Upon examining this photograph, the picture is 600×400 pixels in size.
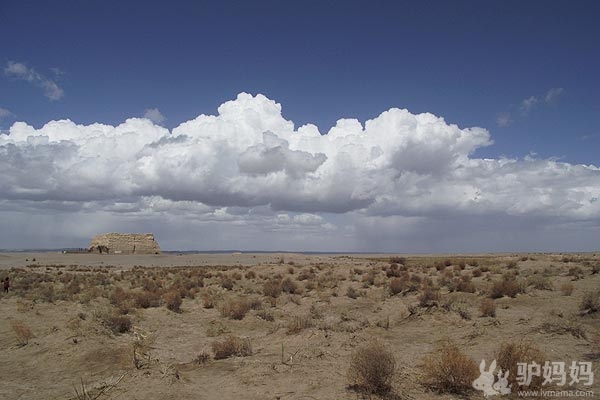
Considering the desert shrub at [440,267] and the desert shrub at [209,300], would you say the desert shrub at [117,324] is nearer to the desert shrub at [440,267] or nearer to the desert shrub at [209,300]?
the desert shrub at [209,300]

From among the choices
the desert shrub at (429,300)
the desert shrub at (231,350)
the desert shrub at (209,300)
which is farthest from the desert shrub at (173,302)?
the desert shrub at (429,300)

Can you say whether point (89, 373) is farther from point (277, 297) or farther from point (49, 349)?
point (277, 297)

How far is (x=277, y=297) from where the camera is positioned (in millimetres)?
27172

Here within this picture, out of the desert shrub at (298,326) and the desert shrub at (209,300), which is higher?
the desert shrub at (298,326)

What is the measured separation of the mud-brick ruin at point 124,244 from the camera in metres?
114

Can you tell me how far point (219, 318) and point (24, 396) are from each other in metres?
10.9

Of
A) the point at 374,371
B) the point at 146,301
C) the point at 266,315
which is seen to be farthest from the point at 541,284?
the point at 146,301

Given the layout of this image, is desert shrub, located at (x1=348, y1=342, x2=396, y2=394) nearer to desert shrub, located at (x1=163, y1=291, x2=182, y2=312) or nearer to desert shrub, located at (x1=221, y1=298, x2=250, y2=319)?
desert shrub, located at (x1=221, y1=298, x2=250, y2=319)

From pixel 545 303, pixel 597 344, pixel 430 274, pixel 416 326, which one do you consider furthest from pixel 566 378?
pixel 430 274

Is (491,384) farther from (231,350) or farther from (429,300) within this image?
(429,300)

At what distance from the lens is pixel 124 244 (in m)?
116

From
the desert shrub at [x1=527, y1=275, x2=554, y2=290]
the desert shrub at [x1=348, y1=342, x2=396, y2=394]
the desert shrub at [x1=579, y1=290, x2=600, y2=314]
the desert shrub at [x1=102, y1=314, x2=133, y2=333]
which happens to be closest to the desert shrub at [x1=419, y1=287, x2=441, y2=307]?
the desert shrub at [x1=579, y1=290, x2=600, y2=314]

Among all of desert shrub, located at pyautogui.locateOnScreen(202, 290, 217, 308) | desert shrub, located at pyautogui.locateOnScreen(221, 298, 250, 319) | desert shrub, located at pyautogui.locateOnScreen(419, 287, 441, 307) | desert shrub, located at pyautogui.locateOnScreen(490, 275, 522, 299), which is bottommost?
desert shrub, located at pyautogui.locateOnScreen(202, 290, 217, 308)

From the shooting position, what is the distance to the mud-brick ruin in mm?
114188
